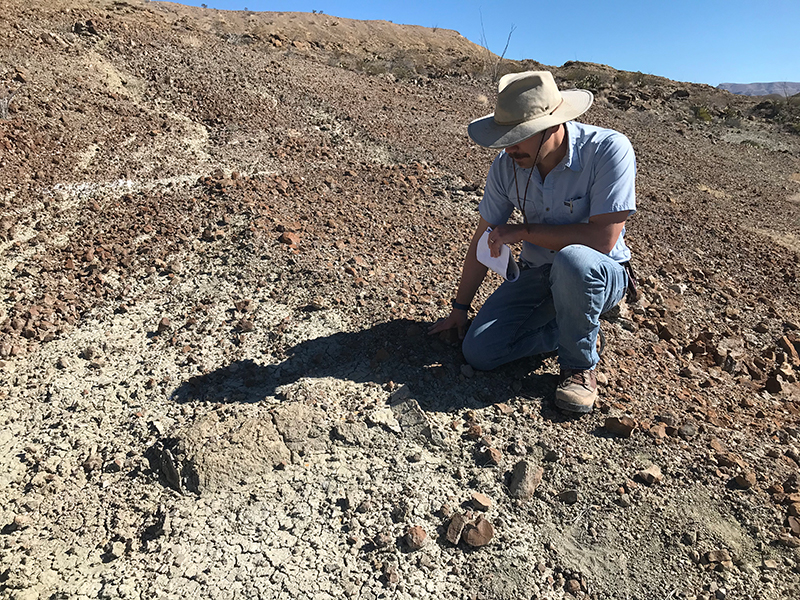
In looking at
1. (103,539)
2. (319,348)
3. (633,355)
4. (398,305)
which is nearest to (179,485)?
(103,539)

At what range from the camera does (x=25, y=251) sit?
10.9 feet

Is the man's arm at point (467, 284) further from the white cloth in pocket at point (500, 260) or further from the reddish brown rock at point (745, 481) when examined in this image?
the reddish brown rock at point (745, 481)

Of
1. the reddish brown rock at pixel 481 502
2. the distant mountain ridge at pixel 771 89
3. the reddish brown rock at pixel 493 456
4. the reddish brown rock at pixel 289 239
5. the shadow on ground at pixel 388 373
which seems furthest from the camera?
the distant mountain ridge at pixel 771 89

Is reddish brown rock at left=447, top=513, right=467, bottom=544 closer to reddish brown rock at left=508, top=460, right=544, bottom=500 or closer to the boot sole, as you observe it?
reddish brown rock at left=508, top=460, right=544, bottom=500

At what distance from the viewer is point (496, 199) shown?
2336mm

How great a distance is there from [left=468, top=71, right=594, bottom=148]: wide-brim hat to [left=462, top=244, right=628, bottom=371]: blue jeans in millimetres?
454

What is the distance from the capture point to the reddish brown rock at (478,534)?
5.83ft

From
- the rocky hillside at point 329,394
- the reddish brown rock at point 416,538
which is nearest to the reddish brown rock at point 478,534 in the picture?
the rocky hillside at point 329,394

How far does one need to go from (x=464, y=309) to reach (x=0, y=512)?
6.05 feet

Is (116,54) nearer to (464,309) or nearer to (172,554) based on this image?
(464,309)

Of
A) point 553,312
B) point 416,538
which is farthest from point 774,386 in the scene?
point 416,538

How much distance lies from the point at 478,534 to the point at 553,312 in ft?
3.41

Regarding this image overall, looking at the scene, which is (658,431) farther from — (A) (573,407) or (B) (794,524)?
(B) (794,524)

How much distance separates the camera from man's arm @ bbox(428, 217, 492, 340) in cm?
242
